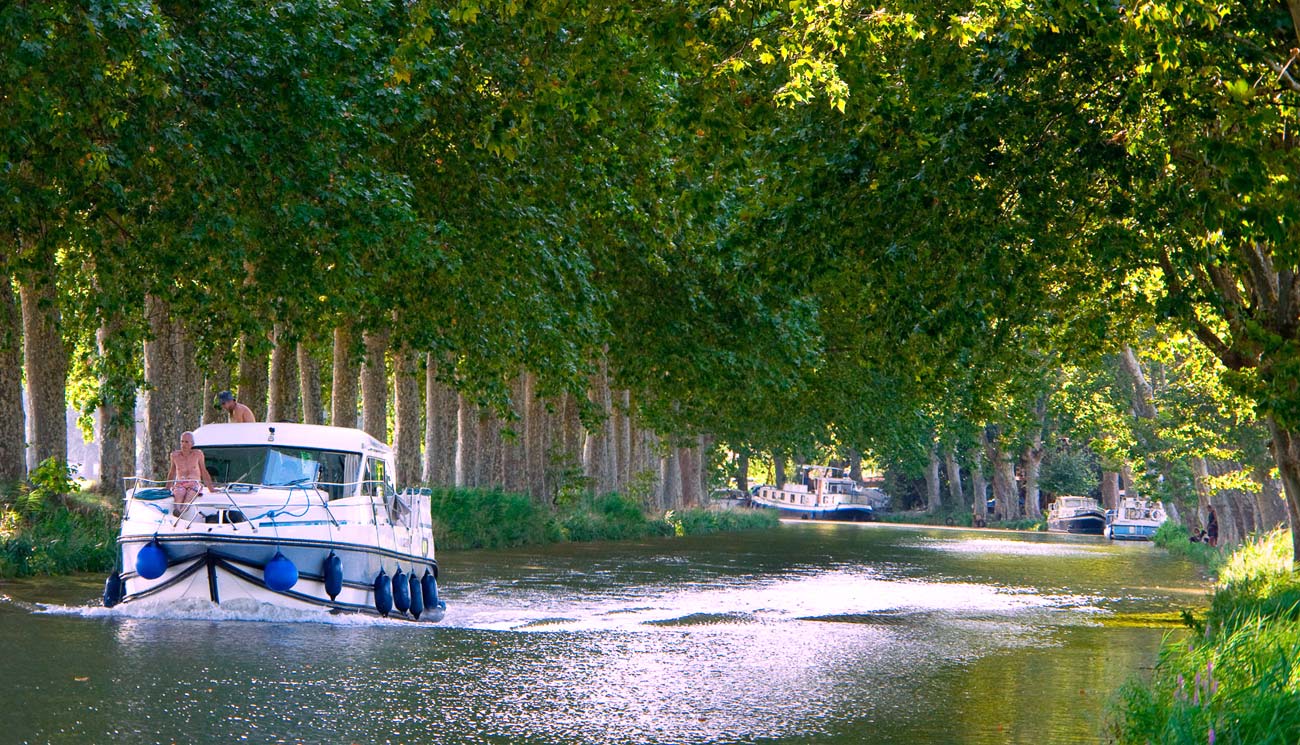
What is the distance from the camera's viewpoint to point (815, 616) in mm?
22344

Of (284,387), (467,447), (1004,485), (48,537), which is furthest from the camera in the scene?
(1004,485)

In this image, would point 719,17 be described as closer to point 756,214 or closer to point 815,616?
point 756,214

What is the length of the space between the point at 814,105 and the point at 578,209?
25.6 ft

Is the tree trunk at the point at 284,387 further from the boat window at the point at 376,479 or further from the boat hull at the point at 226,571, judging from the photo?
the boat hull at the point at 226,571

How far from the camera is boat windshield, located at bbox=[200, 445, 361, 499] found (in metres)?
19.5

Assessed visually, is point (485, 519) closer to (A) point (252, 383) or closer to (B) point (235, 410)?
(A) point (252, 383)

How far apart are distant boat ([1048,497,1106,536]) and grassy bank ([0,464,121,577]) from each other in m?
57.5

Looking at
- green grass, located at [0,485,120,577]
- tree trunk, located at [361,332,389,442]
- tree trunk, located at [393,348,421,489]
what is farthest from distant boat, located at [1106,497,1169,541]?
green grass, located at [0,485,120,577]

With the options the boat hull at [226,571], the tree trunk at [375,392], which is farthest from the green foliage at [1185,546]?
the boat hull at [226,571]

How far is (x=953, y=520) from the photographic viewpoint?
86.2 meters

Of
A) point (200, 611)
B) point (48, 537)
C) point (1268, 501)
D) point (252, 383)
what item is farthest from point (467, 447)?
point (200, 611)

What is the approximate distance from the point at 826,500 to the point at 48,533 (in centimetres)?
7293

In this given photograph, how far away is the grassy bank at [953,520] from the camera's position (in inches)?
3137

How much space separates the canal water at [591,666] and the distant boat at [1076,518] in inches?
1912
